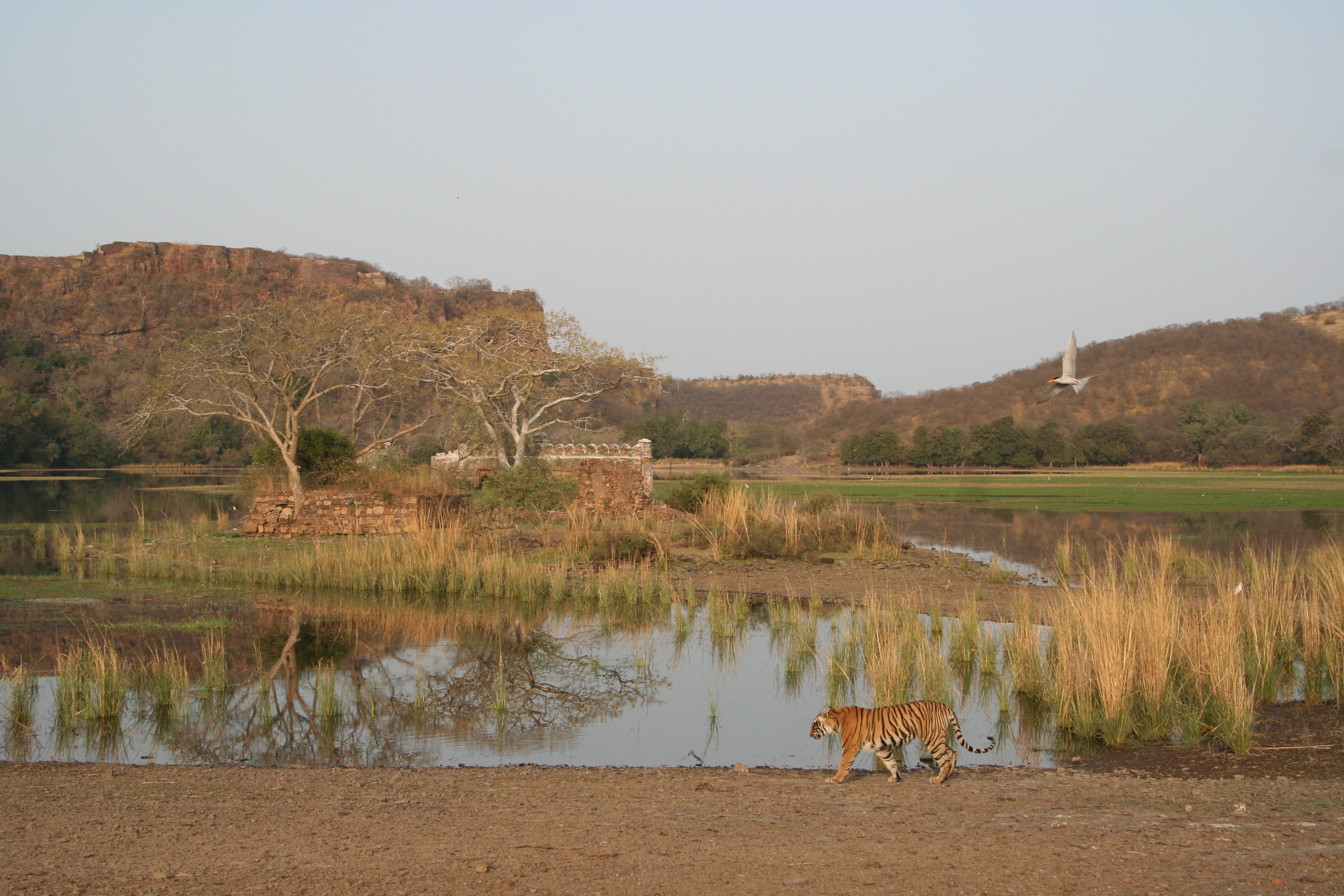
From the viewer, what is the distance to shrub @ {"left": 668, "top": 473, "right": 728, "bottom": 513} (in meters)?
26.8

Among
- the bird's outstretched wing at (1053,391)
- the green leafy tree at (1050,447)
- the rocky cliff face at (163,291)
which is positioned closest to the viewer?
the bird's outstretched wing at (1053,391)

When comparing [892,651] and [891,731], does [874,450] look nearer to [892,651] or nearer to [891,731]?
[892,651]

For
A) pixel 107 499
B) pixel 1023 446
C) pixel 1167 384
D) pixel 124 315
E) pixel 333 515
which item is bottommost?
pixel 107 499

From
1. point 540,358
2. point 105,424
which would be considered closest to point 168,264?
point 105,424

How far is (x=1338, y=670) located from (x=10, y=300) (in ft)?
360

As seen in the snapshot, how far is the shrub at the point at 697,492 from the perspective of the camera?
26.8 m

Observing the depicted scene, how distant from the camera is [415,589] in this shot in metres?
15.7

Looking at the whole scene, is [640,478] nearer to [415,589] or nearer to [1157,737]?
[415,589]

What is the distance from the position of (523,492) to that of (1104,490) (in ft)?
89.8

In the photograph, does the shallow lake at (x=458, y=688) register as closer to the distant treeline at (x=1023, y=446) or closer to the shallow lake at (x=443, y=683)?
the shallow lake at (x=443, y=683)

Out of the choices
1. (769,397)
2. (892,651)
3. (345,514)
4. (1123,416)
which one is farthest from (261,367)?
(769,397)

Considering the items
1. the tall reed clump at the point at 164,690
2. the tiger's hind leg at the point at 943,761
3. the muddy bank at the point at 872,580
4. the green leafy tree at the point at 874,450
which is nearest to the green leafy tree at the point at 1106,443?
the green leafy tree at the point at 874,450

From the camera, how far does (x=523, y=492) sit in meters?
25.9

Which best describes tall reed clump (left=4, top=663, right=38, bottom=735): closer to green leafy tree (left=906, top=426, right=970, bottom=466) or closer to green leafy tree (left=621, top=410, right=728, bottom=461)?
green leafy tree (left=906, top=426, right=970, bottom=466)
